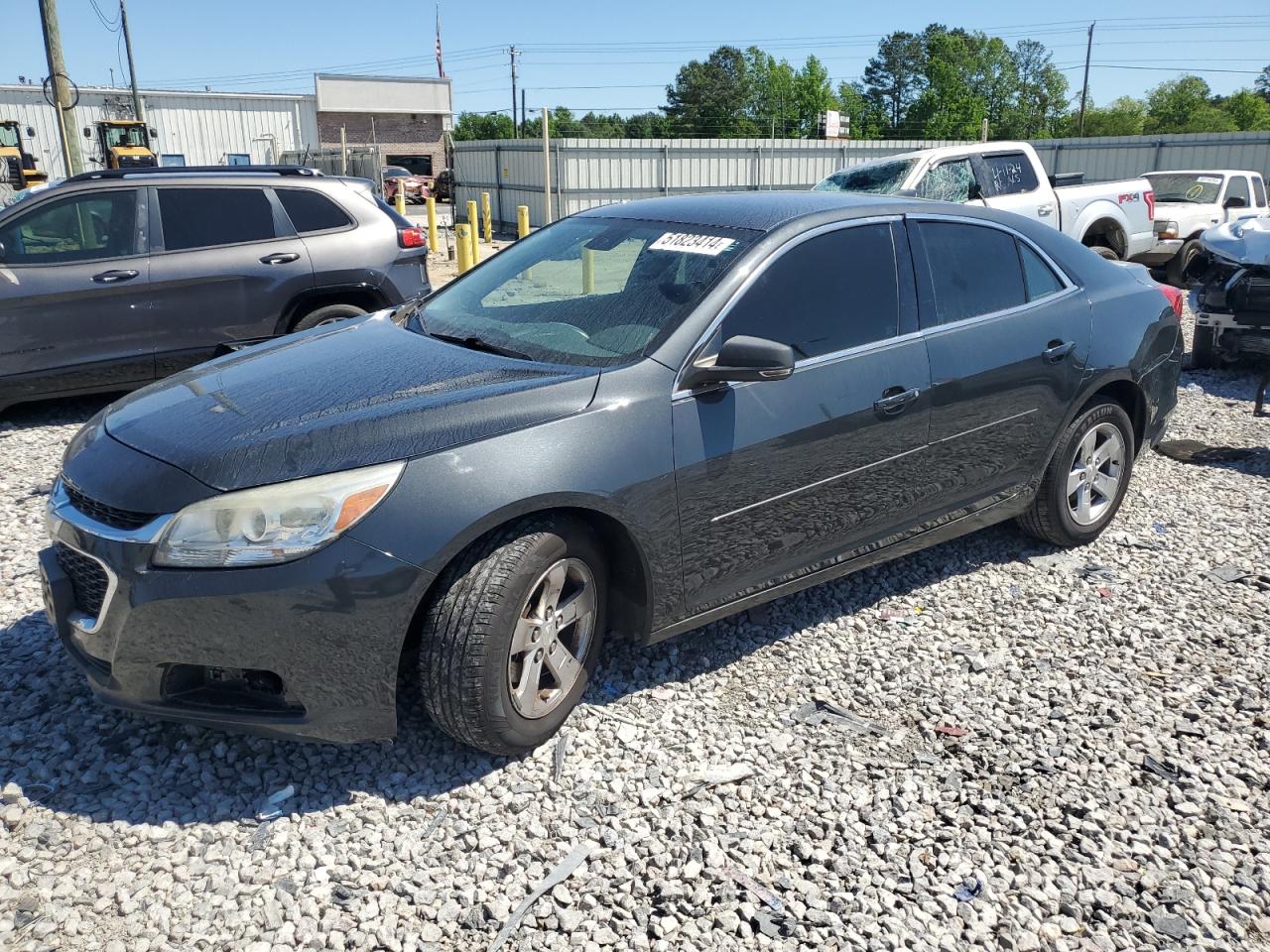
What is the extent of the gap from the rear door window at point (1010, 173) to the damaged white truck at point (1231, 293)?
3.03 metres

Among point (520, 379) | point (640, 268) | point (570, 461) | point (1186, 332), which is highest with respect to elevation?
point (640, 268)

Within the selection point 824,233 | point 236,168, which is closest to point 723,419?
point 824,233

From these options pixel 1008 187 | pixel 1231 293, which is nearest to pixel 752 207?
pixel 1231 293

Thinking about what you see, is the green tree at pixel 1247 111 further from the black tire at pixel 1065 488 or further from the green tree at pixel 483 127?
the black tire at pixel 1065 488

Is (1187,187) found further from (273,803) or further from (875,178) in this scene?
(273,803)

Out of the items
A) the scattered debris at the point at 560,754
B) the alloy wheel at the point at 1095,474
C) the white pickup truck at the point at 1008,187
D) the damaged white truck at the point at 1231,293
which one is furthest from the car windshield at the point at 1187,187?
the scattered debris at the point at 560,754

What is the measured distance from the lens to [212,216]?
7344mm

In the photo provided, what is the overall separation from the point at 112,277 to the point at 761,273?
17.7 feet

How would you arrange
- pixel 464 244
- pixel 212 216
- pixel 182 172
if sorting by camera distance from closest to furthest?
pixel 212 216
pixel 182 172
pixel 464 244

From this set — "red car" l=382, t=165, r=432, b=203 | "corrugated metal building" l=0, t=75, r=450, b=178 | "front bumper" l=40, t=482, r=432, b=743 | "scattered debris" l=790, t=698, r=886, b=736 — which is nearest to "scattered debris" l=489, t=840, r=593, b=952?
"front bumper" l=40, t=482, r=432, b=743

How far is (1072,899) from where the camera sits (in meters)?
2.61

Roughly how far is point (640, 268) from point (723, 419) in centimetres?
80

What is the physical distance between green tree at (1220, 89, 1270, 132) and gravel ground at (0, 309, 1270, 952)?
93.6 metres

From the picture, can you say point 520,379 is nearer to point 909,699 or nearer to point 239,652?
point 239,652
